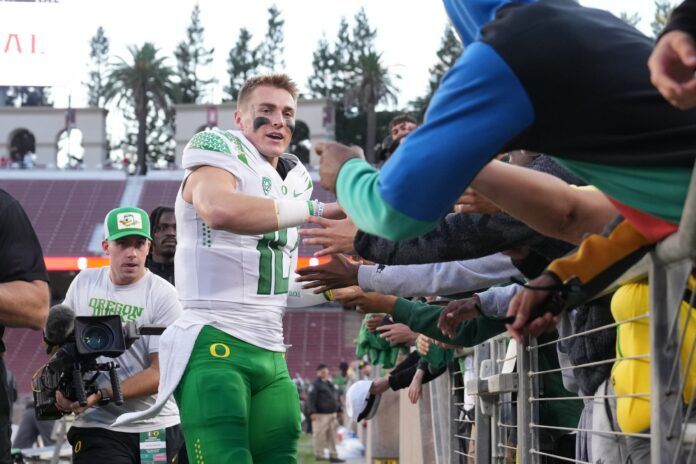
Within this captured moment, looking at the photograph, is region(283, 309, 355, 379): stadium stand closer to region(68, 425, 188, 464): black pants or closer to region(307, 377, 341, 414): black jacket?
region(307, 377, 341, 414): black jacket

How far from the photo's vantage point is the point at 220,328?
16.1ft

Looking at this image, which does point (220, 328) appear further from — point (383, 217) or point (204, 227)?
point (383, 217)

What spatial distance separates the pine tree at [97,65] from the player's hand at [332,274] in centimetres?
8385

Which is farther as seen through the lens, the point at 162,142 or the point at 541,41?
the point at 162,142

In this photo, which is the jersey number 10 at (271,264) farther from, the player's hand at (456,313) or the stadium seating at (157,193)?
the stadium seating at (157,193)

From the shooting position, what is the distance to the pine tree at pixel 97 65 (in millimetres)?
87688

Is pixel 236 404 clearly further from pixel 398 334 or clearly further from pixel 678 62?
pixel 678 62

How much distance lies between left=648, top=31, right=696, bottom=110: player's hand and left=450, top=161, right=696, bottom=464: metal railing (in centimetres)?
18

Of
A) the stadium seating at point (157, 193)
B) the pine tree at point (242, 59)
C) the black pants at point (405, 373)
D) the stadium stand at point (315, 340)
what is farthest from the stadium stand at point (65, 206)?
the black pants at point (405, 373)

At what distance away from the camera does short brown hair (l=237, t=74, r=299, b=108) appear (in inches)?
213

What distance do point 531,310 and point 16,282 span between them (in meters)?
2.21

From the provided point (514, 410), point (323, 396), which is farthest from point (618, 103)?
point (323, 396)

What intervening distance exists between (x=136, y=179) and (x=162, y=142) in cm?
2305

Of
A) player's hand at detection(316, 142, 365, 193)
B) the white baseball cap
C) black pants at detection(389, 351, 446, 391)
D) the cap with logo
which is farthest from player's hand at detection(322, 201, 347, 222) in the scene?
the white baseball cap
